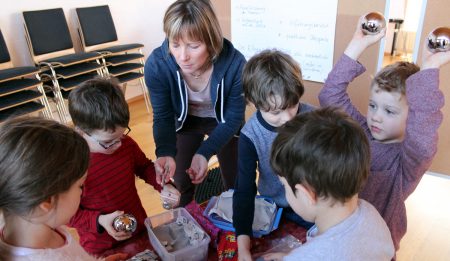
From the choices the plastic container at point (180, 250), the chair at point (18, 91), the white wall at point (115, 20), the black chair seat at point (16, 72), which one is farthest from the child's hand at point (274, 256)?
the white wall at point (115, 20)

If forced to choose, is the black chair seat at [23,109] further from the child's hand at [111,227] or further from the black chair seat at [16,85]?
the child's hand at [111,227]

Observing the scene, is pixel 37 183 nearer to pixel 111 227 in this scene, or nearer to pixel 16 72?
pixel 111 227

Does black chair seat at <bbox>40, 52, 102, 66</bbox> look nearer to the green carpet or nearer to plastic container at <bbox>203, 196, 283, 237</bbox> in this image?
the green carpet

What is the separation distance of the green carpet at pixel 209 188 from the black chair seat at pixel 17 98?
158cm

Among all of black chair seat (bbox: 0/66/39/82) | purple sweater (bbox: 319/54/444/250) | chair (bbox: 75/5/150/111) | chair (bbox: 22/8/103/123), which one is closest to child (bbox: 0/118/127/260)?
purple sweater (bbox: 319/54/444/250)

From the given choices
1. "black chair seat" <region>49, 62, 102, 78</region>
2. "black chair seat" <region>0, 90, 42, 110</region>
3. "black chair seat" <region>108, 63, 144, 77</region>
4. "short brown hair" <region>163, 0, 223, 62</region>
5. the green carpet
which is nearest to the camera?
"short brown hair" <region>163, 0, 223, 62</region>

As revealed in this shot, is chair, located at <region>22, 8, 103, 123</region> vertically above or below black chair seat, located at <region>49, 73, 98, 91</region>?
above

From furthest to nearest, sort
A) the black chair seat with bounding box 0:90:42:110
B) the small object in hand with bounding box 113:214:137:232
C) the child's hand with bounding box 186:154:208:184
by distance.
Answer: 1. the black chair seat with bounding box 0:90:42:110
2. the child's hand with bounding box 186:154:208:184
3. the small object in hand with bounding box 113:214:137:232

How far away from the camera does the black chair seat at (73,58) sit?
3301mm

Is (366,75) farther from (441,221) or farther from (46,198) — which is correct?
(46,198)

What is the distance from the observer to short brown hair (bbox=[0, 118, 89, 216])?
0.67 metres

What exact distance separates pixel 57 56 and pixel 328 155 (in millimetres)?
3435

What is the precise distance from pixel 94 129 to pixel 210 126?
1.99 feet

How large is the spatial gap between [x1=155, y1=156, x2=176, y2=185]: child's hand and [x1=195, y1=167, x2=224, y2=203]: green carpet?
1095mm
